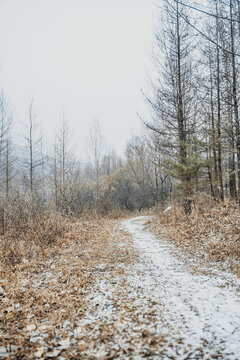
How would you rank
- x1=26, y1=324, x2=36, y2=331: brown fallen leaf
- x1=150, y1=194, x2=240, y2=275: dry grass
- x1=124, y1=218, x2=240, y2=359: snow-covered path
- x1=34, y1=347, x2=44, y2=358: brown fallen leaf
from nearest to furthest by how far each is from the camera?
x1=34, y1=347, x2=44, y2=358: brown fallen leaf, x1=124, y1=218, x2=240, y2=359: snow-covered path, x1=26, y1=324, x2=36, y2=331: brown fallen leaf, x1=150, y1=194, x2=240, y2=275: dry grass

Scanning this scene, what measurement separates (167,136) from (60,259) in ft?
27.4

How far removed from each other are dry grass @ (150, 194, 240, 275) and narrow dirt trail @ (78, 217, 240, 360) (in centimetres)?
101

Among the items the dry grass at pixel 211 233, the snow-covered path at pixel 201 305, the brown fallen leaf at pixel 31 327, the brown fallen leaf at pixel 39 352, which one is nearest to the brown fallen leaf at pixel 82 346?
the brown fallen leaf at pixel 39 352

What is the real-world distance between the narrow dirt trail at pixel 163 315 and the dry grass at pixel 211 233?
1007 mm

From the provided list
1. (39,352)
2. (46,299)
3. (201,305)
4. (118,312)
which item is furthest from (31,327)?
(201,305)

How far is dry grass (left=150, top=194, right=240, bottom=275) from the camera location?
5391 mm

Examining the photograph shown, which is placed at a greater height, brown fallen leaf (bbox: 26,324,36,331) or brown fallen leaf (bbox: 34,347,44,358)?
brown fallen leaf (bbox: 34,347,44,358)

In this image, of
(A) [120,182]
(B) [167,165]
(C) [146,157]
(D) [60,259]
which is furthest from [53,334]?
(A) [120,182]

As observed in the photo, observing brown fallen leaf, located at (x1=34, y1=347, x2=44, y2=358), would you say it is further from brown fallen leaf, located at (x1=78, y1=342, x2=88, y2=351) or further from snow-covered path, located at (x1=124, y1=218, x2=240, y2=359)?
snow-covered path, located at (x1=124, y1=218, x2=240, y2=359)

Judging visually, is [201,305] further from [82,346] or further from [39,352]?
[39,352]

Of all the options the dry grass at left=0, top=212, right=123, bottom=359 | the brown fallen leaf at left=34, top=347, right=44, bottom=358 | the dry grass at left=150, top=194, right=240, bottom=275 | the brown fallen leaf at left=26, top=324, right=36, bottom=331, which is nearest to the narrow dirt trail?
the dry grass at left=0, top=212, right=123, bottom=359

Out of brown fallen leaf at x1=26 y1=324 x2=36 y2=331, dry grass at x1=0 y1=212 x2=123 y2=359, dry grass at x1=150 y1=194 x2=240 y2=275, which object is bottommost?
dry grass at x1=0 y1=212 x2=123 y2=359

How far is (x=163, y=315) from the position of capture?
9.27 ft

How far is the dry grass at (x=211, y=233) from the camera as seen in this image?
5391 mm
